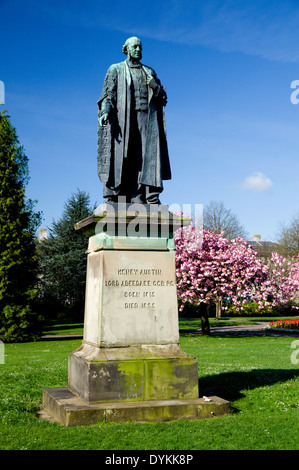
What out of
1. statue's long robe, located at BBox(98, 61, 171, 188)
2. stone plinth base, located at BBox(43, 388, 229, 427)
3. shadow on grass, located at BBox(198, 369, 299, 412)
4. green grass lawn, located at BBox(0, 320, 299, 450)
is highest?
statue's long robe, located at BBox(98, 61, 171, 188)

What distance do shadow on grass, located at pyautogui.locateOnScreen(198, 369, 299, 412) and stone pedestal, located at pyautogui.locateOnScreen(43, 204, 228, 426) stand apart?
1358 mm

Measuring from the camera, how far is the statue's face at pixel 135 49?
708cm

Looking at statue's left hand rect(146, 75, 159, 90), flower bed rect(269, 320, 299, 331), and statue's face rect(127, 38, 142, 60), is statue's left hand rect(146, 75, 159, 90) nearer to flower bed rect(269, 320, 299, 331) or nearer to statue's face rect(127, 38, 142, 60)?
statue's face rect(127, 38, 142, 60)

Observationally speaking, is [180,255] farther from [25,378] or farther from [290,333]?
[25,378]

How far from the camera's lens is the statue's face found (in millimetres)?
7082

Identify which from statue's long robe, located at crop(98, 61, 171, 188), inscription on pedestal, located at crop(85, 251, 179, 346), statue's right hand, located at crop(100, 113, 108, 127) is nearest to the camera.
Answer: inscription on pedestal, located at crop(85, 251, 179, 346)

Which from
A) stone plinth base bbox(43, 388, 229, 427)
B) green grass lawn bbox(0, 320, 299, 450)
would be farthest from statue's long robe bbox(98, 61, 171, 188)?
green grass lawn bbox(0, 320, 299, 450)

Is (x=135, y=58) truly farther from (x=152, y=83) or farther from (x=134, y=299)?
(x=134, y=299)

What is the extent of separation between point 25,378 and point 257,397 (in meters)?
4.72

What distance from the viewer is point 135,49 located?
7082 mm

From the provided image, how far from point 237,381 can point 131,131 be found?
4.78 meters

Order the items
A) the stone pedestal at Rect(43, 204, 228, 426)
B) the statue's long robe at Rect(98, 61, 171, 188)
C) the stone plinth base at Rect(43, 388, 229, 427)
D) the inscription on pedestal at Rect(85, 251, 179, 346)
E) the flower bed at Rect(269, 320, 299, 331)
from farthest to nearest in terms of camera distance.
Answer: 1. the flower bed at Rect(269, 320, 299, 331)
2. the statue's long robe at Rect(98, 61, 171, 188)
3. the inscription on pedestal at Rect(85, 251, 179, 346)
4. the stone pedestal at Rect(43, 204, 228, 426)
5. the stone plinth base at Rect(43, 388, 229, 427)

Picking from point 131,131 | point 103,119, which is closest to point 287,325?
point 131,131
